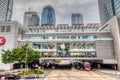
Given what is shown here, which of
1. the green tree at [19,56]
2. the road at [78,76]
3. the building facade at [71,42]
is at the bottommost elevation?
the road at [78,76]

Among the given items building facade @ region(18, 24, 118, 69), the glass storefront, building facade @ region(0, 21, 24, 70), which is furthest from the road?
building facade @ region(0, 21, 24, 70)

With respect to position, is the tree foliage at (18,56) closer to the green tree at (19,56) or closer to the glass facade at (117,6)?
the green tree at (19,56)

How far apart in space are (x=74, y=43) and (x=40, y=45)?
61.0 ft

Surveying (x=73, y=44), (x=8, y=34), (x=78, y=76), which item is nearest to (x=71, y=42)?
(x=73, y=44)

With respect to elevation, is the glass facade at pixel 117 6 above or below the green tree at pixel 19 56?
above

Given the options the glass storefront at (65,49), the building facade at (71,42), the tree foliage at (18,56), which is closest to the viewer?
the tree foliage at (18,56)

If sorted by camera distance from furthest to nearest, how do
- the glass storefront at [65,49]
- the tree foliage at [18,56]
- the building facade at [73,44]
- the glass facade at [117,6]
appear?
the glass facade at [117,6]
the glass storefront at [65,49]
the building facade at [73,44]
the tree foliage at [18,56]

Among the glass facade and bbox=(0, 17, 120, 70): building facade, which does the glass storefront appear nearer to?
bbox=(0, 17, 120, 70): building facade

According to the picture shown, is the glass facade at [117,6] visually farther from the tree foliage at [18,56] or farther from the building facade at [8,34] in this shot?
the tree foliage at [18,56]

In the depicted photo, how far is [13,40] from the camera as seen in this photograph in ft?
219

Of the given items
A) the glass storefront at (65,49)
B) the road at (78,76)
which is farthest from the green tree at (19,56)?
the glass storefront at (65,49)

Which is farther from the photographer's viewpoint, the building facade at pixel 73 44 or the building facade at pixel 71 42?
the building facade at pixel 73 44

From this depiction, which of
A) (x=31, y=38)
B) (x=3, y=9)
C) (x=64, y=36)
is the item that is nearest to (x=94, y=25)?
(x=64, y=36)

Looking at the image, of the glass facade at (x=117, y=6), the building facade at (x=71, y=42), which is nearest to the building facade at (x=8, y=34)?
the building facade at (x=71, y=42)
